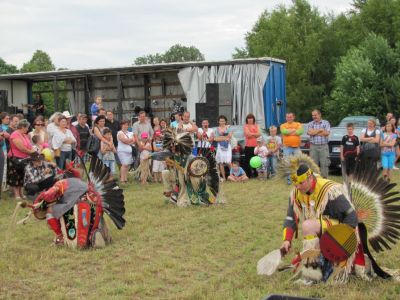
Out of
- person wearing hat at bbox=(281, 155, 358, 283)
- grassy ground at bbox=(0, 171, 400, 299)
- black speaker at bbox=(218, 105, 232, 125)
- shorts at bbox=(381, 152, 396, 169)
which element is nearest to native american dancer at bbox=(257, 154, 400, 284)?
person wearing hat at bbox=(281, 155, 358, 283)

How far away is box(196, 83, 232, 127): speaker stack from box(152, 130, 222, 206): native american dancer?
6377mm

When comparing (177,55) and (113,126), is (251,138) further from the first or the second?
(177,55)

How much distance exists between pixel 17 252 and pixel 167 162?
11.2 ft

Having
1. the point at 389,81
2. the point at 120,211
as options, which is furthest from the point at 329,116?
the point at 120,211

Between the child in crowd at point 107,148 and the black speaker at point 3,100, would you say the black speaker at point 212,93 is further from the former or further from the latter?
the black speaker at point 3,100

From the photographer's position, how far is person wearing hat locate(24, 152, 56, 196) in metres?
8.03

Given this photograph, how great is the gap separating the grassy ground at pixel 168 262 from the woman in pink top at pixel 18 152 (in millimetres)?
1392

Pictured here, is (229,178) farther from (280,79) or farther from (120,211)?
(120,211)

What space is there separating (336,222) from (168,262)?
6.18 feet

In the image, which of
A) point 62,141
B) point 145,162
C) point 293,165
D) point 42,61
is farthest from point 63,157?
point 42,61

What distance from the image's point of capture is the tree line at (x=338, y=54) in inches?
1053

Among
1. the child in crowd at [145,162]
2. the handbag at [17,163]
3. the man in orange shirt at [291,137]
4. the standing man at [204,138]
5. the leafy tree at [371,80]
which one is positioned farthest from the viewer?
the leafy tree at [371,80]

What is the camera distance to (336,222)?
5.11 meters

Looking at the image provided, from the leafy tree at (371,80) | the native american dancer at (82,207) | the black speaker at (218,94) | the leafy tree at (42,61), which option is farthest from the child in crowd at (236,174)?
the leafy tree at (42,61)
